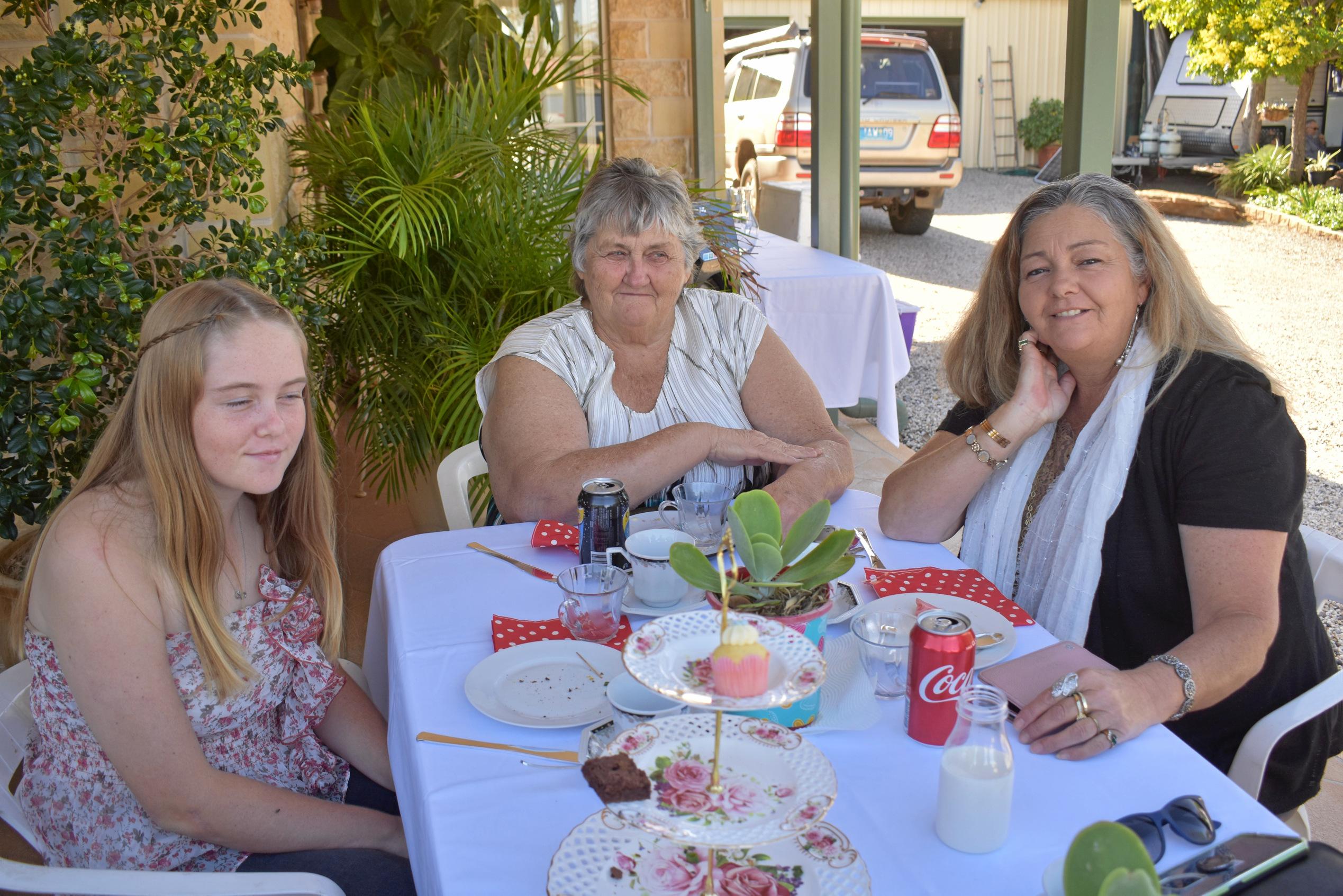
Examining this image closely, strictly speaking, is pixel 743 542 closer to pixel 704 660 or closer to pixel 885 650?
pixel 885 650

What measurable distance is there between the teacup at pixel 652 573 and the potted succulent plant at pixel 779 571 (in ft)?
0.86

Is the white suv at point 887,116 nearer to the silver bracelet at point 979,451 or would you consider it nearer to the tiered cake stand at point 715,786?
the silver bracelet at point 979,451

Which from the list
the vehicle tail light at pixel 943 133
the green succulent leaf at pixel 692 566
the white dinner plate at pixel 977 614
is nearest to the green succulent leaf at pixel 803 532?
the green succulent leaf at pixel 692 566

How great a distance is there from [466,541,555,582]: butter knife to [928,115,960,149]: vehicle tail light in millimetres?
9077

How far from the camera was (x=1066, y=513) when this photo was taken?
1667 mm

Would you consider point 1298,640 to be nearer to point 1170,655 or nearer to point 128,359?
point 1170,655

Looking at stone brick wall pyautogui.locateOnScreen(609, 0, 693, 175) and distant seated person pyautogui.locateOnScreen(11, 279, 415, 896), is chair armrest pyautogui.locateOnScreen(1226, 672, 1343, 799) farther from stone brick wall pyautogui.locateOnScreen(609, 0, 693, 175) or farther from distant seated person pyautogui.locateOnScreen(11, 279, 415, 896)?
stone brick wall pyautogui.locateOnScreen(609, 0, 693, 175)

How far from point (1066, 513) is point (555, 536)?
850mm

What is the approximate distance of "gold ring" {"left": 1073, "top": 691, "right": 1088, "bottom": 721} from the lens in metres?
1.12

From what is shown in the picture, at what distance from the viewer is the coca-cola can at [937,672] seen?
1065mm

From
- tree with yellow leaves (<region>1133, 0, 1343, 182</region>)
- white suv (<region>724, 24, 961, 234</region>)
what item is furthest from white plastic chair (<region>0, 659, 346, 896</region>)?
tree with yellow leaves (<region>1133, 0, 1343, 182</region>)

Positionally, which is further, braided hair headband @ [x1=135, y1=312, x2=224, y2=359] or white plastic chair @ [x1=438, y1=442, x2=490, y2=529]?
white plastic chair @ [x1=438, y1=442, x2=490, y2=529]

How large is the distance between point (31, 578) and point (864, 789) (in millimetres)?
1028

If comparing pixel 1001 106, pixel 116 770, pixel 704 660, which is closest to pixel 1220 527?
pixel 704 660
